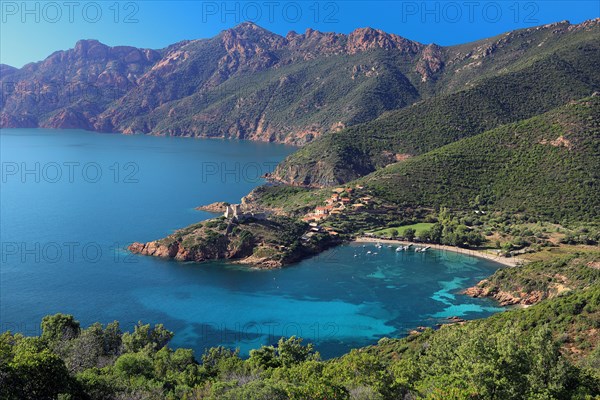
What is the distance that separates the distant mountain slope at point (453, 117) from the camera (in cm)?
13338

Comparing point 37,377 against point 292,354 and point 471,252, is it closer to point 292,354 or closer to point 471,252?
point 292,354

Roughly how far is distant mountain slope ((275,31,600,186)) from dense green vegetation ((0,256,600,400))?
92542 millimetres

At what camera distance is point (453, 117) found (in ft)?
476

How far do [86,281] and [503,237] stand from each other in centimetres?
6341

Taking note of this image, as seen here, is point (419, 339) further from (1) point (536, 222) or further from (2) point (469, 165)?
(2) point (469, 165)

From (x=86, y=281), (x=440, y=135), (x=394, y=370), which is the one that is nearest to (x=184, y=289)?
(x=86, y=281)

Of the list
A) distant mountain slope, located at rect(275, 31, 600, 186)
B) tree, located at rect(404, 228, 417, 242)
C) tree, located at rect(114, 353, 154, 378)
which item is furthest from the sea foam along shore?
tree, located at rect(114, 353, 154, 378)

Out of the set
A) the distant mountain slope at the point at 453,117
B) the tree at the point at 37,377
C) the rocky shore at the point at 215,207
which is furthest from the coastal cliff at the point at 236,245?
the distant mountain slope at the point at 453,117

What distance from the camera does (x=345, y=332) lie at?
50125 millimetres

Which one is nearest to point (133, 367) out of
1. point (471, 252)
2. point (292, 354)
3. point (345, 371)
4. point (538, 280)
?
point (292, 354)

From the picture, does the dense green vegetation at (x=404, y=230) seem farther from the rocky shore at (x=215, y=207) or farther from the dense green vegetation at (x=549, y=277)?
the rocky shore at (x=215, y=207)

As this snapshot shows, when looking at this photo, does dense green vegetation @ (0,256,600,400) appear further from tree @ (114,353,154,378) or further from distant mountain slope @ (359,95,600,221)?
distant mountain slope @ (359,95,600,221)

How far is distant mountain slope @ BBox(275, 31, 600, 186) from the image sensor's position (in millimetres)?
133375

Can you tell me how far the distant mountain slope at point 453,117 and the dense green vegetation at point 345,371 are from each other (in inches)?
3643
